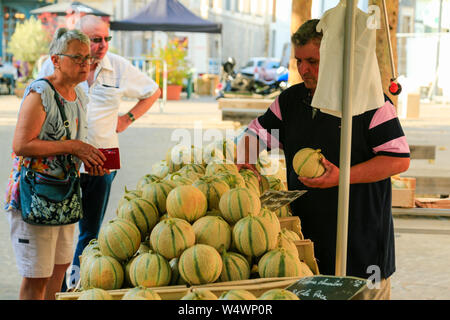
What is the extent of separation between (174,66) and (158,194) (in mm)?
23044

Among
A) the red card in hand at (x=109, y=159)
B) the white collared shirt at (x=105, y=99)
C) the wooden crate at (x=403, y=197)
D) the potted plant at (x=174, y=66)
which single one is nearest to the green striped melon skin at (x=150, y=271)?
the red card in hand at (x=109, y=159)

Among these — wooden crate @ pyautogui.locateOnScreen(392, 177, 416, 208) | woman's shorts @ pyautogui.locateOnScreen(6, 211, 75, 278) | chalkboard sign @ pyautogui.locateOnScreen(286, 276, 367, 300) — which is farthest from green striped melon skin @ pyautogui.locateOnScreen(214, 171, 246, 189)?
wooden crate @ pyautogui.locateOnScreen(392, 177, 416, 208)

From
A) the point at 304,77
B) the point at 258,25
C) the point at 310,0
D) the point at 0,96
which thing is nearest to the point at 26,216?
the point at 304,77

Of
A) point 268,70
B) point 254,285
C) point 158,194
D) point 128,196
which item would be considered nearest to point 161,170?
point 128,196

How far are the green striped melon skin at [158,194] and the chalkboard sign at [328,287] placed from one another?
86 cm

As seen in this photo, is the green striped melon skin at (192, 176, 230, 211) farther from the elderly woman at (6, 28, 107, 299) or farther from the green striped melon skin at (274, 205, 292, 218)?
the elderly woman at (6, 28, 107, 299)

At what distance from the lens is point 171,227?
234 cm

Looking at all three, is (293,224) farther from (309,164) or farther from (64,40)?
(64,40)

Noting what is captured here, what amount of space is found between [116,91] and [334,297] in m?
2.97

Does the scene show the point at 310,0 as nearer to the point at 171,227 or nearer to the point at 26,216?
the point at 26,216

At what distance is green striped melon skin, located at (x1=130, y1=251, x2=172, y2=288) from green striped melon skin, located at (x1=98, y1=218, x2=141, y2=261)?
0.48 ft

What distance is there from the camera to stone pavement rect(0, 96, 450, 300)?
5160 mm

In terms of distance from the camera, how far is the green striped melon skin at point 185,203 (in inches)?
99.7

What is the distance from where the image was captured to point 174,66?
25.4m
